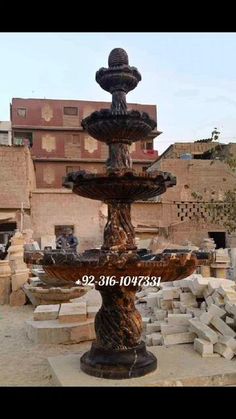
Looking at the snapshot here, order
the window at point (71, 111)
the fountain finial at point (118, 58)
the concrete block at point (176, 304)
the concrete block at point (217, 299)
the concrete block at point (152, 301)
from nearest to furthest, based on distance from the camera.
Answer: the fountain finial at point (118, 58) < the concrete block at point (217, 299) < the concrete block at point (176, 304) < the concrete block at point (152, 301) < the window at point (71, 111)

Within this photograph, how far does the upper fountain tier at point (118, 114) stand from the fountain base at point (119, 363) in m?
2.11

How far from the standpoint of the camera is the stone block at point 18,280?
32.8 ft

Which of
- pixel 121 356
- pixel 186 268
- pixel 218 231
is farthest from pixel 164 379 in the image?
pixel 218 231

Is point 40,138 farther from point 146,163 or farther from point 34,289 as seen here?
point 34,289

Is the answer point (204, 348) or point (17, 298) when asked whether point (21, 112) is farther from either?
point (204, 348)

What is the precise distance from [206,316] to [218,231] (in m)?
20.3

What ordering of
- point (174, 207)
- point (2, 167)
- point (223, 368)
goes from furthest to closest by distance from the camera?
point (174, 207) → point (2, 167) → point (223, 368)

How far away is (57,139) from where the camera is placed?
34.1 meters

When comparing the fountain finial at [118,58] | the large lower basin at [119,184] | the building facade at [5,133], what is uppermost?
the building facade at [5,133]

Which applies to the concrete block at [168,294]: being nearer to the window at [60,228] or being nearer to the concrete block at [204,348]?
the concrete block at [204,348]

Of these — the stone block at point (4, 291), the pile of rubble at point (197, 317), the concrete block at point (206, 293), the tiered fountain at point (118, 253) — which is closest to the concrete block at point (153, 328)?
the pile of rubble at point (197, 317)

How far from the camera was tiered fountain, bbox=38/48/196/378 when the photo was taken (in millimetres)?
3855

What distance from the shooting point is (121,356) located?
4109 mm

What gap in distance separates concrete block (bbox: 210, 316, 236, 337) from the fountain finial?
3039 millimetres
